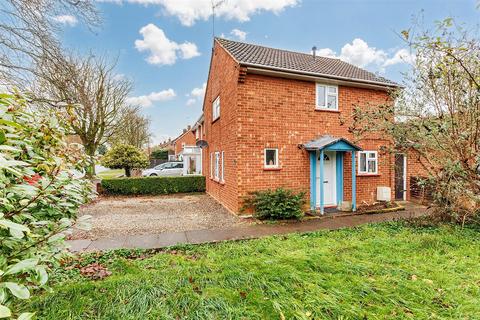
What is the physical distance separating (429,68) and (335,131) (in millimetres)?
4092

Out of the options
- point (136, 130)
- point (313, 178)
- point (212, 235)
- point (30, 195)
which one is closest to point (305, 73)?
point (313, 178)

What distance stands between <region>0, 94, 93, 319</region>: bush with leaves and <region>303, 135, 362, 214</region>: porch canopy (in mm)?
7500

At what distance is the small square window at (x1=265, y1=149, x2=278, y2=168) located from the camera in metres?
8.89

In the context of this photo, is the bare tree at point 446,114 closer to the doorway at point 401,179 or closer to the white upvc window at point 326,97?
the white upvc window at point 326,97

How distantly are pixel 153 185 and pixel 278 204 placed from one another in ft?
31.7

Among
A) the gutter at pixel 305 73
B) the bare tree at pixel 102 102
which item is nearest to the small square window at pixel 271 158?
the gutter at pixel 305 73

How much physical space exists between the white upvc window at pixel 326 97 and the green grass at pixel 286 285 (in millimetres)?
6045

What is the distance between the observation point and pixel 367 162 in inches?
406

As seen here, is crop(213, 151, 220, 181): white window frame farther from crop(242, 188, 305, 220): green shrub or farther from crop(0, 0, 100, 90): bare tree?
crop(0, 0, 100, 90): bare tree

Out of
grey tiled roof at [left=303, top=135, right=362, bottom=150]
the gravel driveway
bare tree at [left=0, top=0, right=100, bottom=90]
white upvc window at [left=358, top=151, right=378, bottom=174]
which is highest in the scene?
bare tree at [left=0, top=0, right=100, bottom=90]

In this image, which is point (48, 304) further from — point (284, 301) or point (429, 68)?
point (429, 68)

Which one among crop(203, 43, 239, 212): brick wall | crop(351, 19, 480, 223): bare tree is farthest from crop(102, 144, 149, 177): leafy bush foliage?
crop(351, 19, 480, 223): bare tree

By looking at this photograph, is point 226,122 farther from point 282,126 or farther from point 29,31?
point 29,31

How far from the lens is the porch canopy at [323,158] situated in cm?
854
